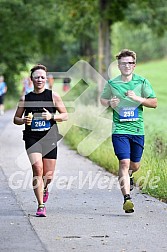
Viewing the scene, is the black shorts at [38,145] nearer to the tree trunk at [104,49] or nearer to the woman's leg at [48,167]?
the woman's leg at [48,167]

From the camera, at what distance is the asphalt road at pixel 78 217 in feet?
26.7

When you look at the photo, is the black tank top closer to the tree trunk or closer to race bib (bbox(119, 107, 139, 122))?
race bib (bbox(119, 107, 139, 122))

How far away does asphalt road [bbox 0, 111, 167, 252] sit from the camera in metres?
8.12

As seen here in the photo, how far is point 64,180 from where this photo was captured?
44.1 feet

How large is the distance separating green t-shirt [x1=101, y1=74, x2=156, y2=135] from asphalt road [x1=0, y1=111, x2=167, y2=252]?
1.06 metres

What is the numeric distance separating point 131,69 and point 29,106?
4.45 ft

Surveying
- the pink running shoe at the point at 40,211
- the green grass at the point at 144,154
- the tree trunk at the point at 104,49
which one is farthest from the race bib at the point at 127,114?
the tree trunk at the point at 104,49

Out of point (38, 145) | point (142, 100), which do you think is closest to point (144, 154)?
point (142, 100)

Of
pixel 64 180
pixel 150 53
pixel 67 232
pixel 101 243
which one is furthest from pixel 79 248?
pixel 150 53

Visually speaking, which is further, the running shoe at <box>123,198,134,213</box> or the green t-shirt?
the green t-shirt

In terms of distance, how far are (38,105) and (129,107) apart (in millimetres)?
1140

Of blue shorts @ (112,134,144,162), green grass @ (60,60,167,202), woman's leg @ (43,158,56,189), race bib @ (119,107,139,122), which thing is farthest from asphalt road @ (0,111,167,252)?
race bib @ (119,107,139,122)

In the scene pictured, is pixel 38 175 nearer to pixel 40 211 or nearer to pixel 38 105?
pixel 40 211

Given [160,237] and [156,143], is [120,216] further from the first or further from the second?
[156,143]
